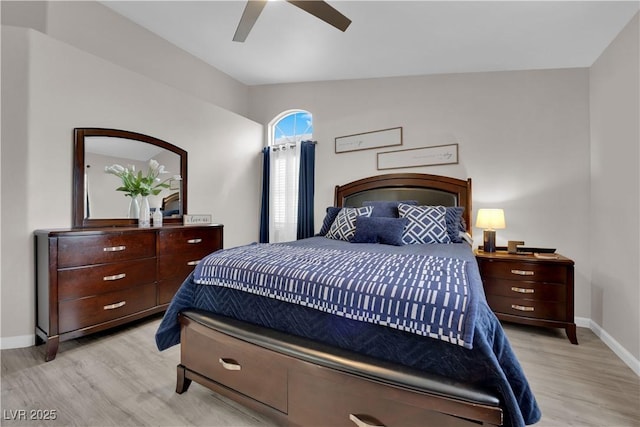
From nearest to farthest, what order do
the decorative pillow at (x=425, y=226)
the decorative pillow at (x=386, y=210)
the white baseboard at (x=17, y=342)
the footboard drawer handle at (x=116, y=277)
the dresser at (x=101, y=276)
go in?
the dresser at (x=101, y=276) < the white baseboard at (x=17, y=342) < the footboard drawer handle at (x=116, y=277) < the decorative pillow at (x=425, y=226) < the decorative pillow at (x=386, y=210)

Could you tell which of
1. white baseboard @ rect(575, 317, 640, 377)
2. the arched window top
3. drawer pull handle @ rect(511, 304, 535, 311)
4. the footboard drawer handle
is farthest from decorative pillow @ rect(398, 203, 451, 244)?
the footboard drawer handle

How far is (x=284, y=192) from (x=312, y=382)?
331 cm

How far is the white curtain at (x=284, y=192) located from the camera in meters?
4.21

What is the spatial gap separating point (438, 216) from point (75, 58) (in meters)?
3.60

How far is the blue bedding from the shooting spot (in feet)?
3.19

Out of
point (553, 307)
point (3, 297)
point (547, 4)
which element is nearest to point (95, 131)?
point (3, 297)

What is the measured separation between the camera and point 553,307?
243 centimetres

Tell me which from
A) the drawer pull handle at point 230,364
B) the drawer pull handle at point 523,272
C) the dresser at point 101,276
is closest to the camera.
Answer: the drawer pull handle at point 230,364

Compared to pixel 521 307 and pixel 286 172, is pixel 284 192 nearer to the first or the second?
pixel 286 172

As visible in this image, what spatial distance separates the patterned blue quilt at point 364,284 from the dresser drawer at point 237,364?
10.5 inches

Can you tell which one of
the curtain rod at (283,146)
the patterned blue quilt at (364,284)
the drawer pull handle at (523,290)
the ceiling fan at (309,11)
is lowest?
the drawer pull handle at (523,290)

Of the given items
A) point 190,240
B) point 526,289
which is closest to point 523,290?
point 526,289

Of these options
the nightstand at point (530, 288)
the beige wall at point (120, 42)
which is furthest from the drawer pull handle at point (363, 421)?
the beige wall at point (120, 42)

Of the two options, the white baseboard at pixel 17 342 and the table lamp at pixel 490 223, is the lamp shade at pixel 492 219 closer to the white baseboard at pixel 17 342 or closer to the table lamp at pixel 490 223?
the table lamp at pixel 490 223
